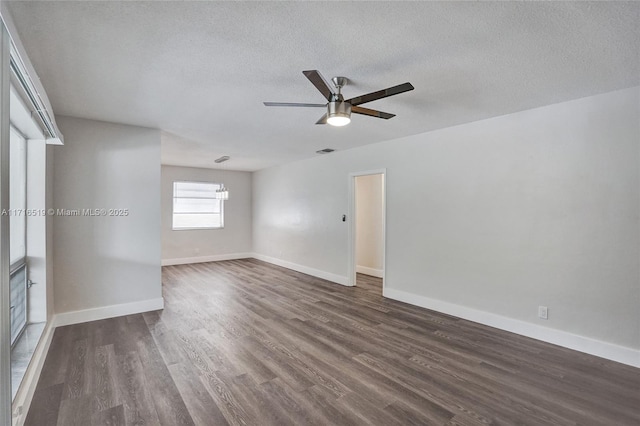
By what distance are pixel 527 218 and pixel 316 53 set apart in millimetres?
2861

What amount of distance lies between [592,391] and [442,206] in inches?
92.9

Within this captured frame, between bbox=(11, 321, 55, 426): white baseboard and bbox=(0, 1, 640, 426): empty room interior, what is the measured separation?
0.08ft

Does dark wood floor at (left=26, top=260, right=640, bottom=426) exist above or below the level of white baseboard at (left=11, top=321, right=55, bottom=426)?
below

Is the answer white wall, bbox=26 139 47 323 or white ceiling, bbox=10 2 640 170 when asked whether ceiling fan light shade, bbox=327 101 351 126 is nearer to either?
white ceiling, bbox=10 2 640 170

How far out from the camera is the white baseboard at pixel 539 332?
9.04ft

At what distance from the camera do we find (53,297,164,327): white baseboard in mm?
3574

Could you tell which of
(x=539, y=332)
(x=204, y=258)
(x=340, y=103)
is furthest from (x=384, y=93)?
(x=204, y=258)

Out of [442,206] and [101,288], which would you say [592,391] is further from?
[101,288]

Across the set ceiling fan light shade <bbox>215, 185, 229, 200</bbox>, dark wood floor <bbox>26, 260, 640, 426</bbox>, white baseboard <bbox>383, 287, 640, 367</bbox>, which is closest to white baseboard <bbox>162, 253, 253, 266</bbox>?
ceiling fan light shade <bbox>215, 185, 229, 200</bbox>

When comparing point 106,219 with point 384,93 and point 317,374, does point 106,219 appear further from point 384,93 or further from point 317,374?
point 384,93

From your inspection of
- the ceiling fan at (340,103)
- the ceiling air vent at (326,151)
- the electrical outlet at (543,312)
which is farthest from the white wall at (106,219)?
the electrical outlet at (543,312)

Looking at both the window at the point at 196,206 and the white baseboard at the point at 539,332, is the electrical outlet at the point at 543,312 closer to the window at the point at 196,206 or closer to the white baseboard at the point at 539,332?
the white baseboard at the point at 539,332

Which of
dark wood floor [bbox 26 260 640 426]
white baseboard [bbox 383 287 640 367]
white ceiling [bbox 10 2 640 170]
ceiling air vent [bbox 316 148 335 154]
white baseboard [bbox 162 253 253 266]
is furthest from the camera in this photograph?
white baseboard [bbox 162 253 253 266]

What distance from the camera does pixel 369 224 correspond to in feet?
21.9
